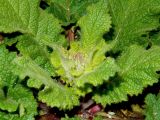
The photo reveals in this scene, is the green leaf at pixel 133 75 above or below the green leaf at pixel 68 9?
below

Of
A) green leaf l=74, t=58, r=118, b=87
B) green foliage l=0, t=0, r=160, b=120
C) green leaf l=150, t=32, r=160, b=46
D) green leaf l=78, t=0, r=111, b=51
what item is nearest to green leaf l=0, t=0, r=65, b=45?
green foliage l=0, t=0, r=160, b=120

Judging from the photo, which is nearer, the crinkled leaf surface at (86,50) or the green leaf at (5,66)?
the crinkled leaf surface at (86,50)

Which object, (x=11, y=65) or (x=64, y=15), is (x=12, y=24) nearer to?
(x=11, y=65)

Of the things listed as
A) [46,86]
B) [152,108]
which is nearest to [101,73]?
[46,86]

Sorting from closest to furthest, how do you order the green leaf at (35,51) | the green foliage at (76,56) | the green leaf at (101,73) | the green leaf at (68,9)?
1. the green leaf at (101,73)
2. the green foliage at (76,56)
3. the green leaf at (35,51)
4. the green leaf at (68,9)

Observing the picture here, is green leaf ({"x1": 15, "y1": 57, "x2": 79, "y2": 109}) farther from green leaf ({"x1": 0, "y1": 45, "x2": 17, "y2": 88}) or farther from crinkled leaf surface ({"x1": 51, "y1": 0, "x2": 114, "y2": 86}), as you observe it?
green leaf ({"x1": 0, "y1": 45, "x2": 17, "y2": 88})

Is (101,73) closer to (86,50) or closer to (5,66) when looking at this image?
(86,50)

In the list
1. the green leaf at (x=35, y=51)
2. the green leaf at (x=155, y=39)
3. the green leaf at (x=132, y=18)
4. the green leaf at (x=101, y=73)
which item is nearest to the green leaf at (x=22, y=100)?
the green leaf at (x=35, y=51)

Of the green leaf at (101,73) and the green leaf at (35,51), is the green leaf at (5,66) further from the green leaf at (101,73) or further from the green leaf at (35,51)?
the green leaf at (101,73)
